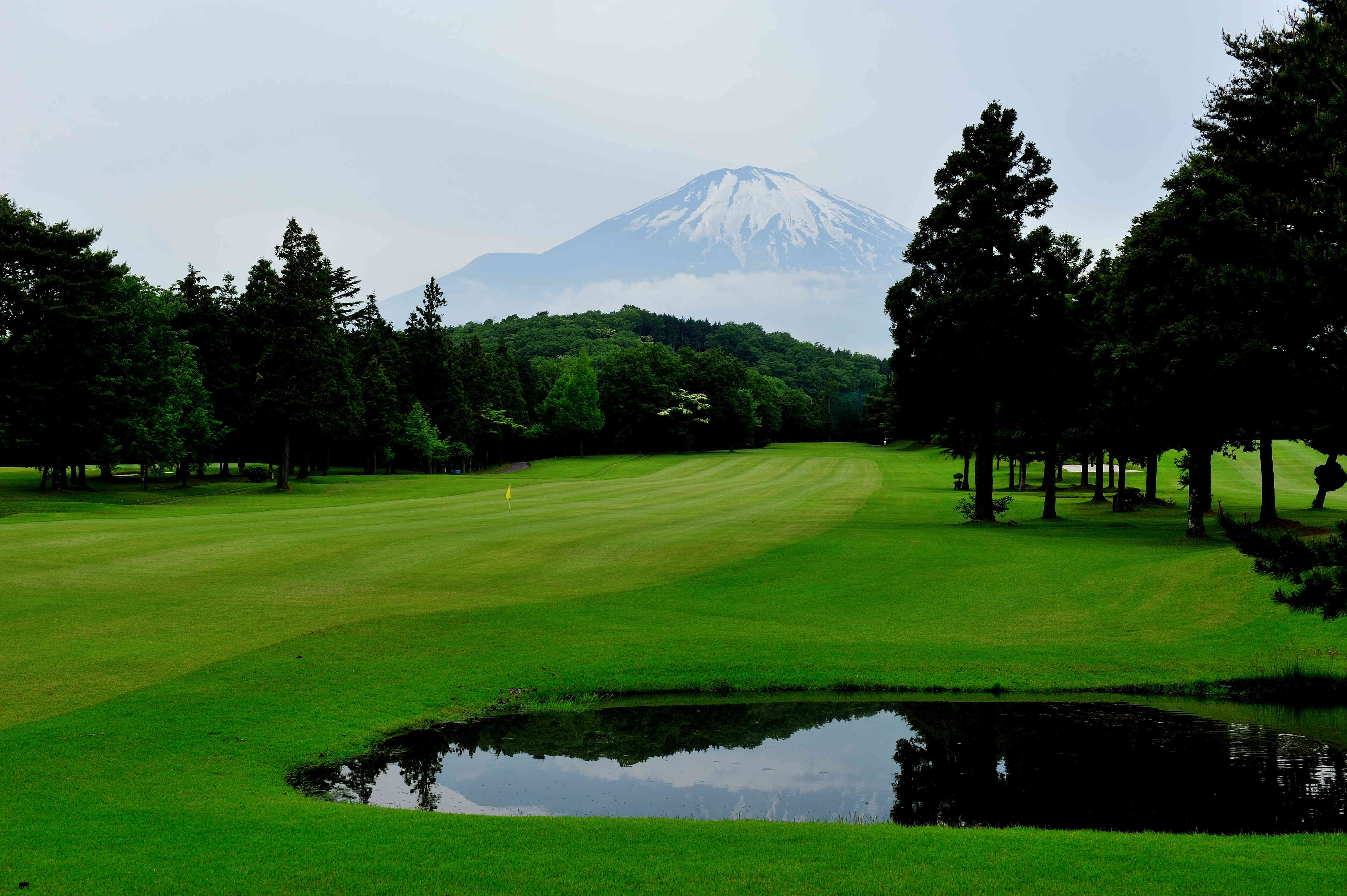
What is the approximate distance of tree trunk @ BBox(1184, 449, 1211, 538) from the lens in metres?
31.0

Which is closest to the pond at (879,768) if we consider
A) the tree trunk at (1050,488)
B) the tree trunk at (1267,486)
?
the tree trunk at (1267,486)

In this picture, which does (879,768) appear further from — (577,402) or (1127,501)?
(577,402)

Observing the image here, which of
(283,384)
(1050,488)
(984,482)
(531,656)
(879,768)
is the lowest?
(879,768)

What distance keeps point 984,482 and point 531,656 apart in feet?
90.6

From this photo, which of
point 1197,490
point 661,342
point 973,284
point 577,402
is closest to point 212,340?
point 577,402

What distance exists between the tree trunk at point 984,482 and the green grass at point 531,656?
9.21 feet

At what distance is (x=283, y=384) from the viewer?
198ft

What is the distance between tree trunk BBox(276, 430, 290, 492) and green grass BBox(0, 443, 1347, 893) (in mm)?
20174

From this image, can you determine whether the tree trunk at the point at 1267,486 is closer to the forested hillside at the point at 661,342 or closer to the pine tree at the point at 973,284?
the pine tree at the point at 973,284

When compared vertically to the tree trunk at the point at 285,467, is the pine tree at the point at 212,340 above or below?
above

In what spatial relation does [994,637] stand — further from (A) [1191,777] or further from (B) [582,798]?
(B) [582,798]

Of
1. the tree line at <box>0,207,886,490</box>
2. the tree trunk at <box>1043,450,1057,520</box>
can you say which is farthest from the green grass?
the tree line at <box>0,207,886,490</box>

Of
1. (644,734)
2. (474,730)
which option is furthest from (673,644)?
(474,730)

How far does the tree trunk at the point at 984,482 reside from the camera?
37.2 meters
